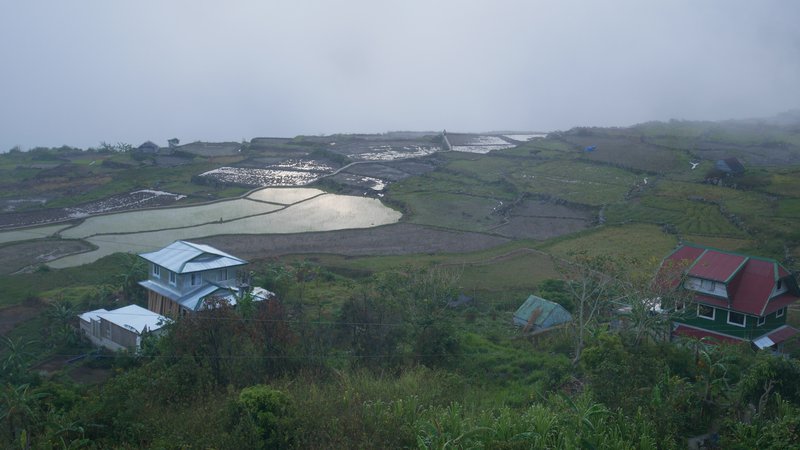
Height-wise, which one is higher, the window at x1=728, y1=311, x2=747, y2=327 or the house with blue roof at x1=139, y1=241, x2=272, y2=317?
the house with blue roof at x1=139, y1=241, x2=272, y2=317

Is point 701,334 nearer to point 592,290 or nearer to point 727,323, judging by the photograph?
point 727,323

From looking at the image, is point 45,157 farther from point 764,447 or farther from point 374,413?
point 764,447

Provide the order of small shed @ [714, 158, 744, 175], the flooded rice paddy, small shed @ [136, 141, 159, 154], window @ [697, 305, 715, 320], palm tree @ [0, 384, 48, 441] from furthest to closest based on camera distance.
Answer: small shed @ [136, 141, 159, 154], small shed @ [714, 158, 744, 175], the flooded rice paddy, window @ [697, 305, 715, 320], palm tree @ [0, 384, 48, 441]

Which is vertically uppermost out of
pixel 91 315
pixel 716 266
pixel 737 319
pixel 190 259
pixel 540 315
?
pixel 190 259

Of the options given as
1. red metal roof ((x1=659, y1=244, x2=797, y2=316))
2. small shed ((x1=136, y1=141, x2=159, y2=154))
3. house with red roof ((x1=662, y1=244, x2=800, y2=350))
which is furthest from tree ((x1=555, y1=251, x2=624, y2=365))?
small shed ((x1=136, y1=141, x2=159, y2=154))

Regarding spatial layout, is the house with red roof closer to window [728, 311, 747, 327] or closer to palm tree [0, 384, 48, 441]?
window [728, 311, 747, 327]

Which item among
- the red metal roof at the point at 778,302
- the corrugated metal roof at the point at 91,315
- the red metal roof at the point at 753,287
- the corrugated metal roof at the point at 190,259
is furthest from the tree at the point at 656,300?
the corrugated metal roof at the point at 91,315

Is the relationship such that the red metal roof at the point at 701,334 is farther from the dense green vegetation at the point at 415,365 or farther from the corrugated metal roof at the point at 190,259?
the corrugated metal roof at the point at 190,259

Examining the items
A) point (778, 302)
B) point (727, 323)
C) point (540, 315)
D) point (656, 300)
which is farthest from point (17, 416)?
point (778, 302)
